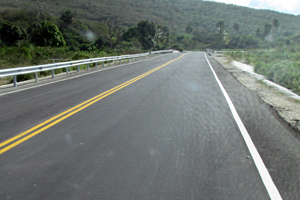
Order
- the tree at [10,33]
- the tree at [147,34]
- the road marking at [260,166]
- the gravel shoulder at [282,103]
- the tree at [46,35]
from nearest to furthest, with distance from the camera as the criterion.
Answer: the road marking at [260,166] → the gravel shoulder at [282,103] → the tree at [10,33] → the tree at [46,35] → the tree at [147,34]

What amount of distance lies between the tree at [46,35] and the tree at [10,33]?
4.58 metres

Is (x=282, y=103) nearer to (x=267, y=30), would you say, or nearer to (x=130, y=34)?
(x=130, y=34)

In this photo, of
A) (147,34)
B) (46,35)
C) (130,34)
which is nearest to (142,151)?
(46,35)

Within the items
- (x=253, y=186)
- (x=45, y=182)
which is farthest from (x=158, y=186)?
(x=45, y=182)

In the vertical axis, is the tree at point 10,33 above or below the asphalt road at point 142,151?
below

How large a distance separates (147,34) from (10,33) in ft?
153

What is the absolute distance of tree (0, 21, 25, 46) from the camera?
9619 cm

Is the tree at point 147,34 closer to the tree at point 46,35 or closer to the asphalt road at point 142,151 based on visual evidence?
the tree at point 46,35

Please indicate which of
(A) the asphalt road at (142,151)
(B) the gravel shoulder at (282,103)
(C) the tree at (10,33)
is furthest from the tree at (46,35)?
(A) the asphalt road at (142,151)

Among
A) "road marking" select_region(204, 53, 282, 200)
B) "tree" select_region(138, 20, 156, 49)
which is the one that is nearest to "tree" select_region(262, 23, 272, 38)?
"tree" select_region(138, 20, 156, 49)

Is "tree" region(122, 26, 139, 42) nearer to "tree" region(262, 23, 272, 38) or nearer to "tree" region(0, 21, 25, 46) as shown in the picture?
"tree" region(0, 21, 25, 46)

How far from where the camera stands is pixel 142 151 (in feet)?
17.8

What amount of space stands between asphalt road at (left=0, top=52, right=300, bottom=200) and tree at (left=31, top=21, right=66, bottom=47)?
95.1 metres

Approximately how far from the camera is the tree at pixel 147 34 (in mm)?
113125
